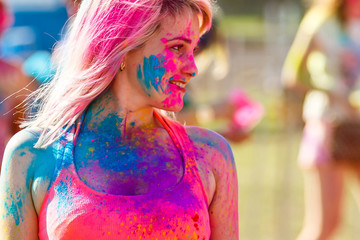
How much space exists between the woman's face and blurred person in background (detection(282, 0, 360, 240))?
2.73 m

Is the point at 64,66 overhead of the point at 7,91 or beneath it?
overhead

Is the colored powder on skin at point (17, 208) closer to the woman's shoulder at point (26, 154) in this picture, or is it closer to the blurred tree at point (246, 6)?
the woman's shoulder at point (26, 154)

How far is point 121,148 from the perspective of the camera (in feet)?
6.84

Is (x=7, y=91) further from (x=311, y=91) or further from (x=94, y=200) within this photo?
(x=94, y=200)

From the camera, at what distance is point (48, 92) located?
7.43ft

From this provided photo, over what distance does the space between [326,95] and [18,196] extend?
3177 millimetres

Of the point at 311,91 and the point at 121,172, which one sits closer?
the point at 121,172

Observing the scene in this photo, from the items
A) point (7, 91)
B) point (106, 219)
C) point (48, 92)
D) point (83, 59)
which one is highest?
point (83, 59)

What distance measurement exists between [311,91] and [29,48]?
2097 mm

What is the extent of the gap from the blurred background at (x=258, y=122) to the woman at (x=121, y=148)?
800mm

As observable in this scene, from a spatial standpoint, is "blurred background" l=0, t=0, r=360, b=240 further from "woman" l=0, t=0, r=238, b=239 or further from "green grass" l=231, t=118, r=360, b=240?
"woman" l=0, t=0, r=238, b=239

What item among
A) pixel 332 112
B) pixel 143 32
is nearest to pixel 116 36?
pixel 143 32

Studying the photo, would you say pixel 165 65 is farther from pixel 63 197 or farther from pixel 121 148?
pixel 63 197

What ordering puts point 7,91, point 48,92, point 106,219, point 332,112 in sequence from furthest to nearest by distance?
point 332,112 < point 7,91 < point 48,92 < point 106,219
